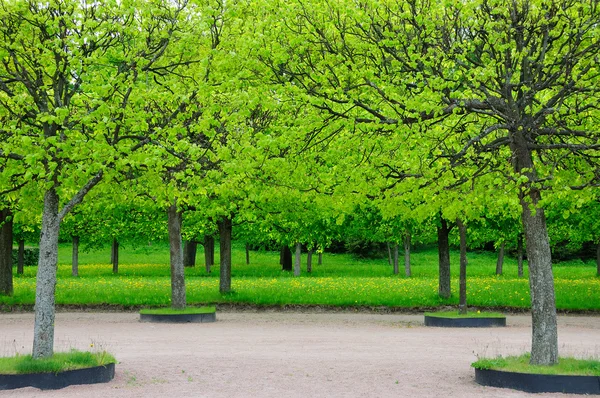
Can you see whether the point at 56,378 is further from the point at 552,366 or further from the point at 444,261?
the point at 444,261

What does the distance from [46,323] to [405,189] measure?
7.28 metres

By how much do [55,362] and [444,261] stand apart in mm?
18912

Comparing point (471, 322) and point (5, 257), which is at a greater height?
point (5, 257)

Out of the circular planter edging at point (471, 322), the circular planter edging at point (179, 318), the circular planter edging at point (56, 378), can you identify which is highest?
the circular planter edging at point (56, 378)

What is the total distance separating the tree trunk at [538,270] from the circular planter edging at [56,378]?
7403mm

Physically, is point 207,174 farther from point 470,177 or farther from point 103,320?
point 103,320

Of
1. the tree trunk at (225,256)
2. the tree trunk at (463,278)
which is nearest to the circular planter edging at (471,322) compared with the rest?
the tree trunk at (463,278)

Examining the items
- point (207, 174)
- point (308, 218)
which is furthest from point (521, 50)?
point (308, 218)

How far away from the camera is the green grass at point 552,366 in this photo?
11.7 meters

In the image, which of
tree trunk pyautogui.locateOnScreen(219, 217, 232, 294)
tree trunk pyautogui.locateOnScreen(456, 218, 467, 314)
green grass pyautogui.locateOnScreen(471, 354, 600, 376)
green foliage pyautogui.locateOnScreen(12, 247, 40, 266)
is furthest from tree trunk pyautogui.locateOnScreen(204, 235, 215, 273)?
green grass pyautogui.locateOnScreen(471, 354, 600, 376)

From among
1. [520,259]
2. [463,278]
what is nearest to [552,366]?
[463,278]

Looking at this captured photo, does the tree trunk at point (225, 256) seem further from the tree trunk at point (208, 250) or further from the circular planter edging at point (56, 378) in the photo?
the circular planter edging at point (56, 378)

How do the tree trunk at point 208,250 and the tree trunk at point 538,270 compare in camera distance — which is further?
the tree trunk at point 208,250

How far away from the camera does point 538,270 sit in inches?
501
